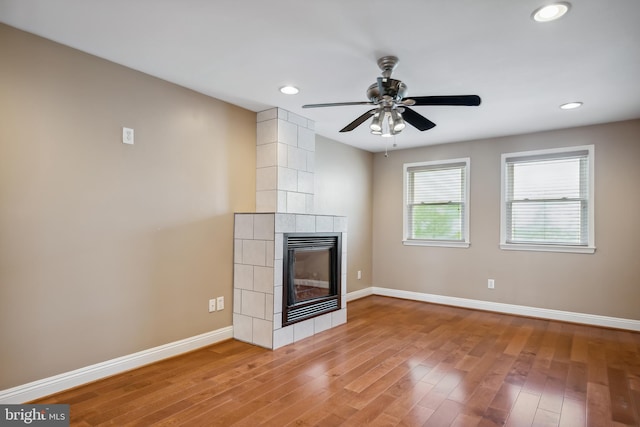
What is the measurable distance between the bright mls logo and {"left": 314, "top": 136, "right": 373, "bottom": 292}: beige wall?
337 centimetres

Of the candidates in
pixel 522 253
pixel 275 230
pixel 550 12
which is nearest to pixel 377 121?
pixel 550 12

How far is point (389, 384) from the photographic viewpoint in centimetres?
263

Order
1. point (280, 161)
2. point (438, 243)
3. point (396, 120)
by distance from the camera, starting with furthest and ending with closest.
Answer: point (438, 243)
point (280, 161)
point (396, 120)

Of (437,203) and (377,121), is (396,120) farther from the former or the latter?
(437,203)

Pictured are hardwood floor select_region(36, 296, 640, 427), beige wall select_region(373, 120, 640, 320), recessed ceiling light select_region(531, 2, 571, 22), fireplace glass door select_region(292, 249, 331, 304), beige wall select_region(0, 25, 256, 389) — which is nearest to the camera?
recessed ceiling light select_region(531, 2, 571, 22)

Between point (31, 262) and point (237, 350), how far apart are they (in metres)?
1.76

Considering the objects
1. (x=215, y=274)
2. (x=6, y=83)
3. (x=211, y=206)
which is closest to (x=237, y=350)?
(x=215, y=274)

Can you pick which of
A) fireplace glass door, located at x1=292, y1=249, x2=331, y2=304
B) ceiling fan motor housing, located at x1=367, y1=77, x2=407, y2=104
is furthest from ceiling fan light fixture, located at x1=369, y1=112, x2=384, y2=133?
fireplace glass door, located at x1=292, y1=249, x2=331, y2=304

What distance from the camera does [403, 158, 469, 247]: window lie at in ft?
17.0

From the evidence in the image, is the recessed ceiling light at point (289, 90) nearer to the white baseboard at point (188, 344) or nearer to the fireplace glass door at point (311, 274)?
the fireplace glass door at point (311, 274)

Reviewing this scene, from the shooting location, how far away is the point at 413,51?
2535 mm

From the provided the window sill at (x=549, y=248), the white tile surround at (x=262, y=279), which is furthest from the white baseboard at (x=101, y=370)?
the window sill at (x=549, y=248)

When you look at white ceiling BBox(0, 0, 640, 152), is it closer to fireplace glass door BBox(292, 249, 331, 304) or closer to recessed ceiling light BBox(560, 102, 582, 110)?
recessed ceiling light BBox(560, 102, 582, 110)

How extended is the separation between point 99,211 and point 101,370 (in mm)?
1171
